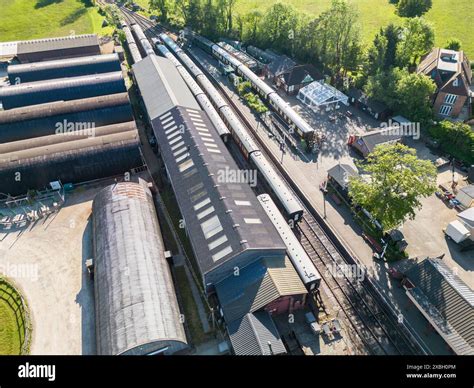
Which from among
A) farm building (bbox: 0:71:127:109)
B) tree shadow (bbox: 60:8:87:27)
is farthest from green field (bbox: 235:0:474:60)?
tree shadow (bbox: 60:8:87:27)

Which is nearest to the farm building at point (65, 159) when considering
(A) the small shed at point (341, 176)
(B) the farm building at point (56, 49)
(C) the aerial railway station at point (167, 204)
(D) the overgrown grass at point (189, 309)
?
(C) the aerial railway station at point (167, 204)

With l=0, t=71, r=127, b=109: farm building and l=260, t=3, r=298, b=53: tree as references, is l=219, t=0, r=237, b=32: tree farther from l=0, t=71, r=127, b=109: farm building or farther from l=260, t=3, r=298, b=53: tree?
l=0, t=71, r=127, b=109: farm building

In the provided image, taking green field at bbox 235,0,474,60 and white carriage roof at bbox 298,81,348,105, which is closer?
white carriage roof at bbox 298,81,348,105

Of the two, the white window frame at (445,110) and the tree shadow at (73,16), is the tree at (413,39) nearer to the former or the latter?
the white window frame at (445,110)

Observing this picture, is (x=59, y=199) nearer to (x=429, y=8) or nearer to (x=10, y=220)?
(x=10, y=220)

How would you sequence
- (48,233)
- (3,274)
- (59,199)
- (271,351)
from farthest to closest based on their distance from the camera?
(59,199)
(48,233)
(3,274)
(271,351)

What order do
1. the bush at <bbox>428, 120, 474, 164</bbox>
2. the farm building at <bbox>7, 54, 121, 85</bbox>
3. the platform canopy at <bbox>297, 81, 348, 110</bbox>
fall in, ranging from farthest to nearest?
the farm building at <bbox>7, 54, 121, 85</bbox>, the platform canopy at <bbox>297, 81, 348, 110</bbox>, the bush at <bbox>428, 120, 474, 164</bbox>
